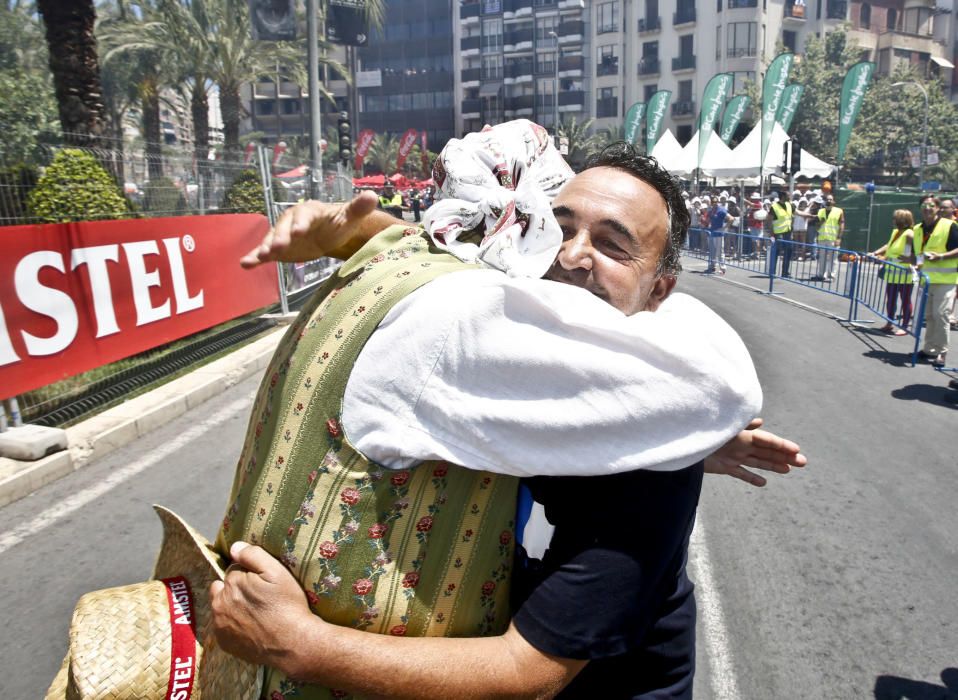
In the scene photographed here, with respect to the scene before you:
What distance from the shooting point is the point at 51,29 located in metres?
8.99

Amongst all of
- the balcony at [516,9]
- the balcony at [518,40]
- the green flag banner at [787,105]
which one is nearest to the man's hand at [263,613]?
the green flag banner at [787,105]

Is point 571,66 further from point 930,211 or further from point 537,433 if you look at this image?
point 537,433

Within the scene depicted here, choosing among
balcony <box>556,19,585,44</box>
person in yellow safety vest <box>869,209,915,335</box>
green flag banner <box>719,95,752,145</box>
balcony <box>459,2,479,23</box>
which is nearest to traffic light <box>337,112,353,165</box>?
→ person in yellow safety vest <box>869,209,915,335</box>

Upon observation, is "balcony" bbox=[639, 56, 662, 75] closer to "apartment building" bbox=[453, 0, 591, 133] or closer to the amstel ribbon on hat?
"apartment building" bbox=[453, 0, 591, 133]

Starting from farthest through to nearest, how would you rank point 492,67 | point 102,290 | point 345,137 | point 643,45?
1. point 492,67
2. point 643,45
3. point 345,137
4. point 102,290

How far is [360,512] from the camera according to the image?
42.3 inches

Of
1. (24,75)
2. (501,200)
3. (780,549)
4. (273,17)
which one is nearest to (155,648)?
(501,200)

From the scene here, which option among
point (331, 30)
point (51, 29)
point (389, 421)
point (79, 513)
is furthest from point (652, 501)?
point (331, 30)

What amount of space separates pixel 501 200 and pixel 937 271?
10.0 m

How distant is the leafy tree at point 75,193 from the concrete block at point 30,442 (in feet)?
5.43

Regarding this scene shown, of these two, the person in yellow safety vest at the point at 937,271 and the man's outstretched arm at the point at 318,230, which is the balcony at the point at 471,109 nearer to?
the person in yellow safety vest at the point at 937,271

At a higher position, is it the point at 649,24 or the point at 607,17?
the point at 607,17

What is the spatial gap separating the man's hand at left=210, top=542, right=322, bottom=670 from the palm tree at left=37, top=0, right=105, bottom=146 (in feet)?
30.2

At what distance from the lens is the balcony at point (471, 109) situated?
256ft
